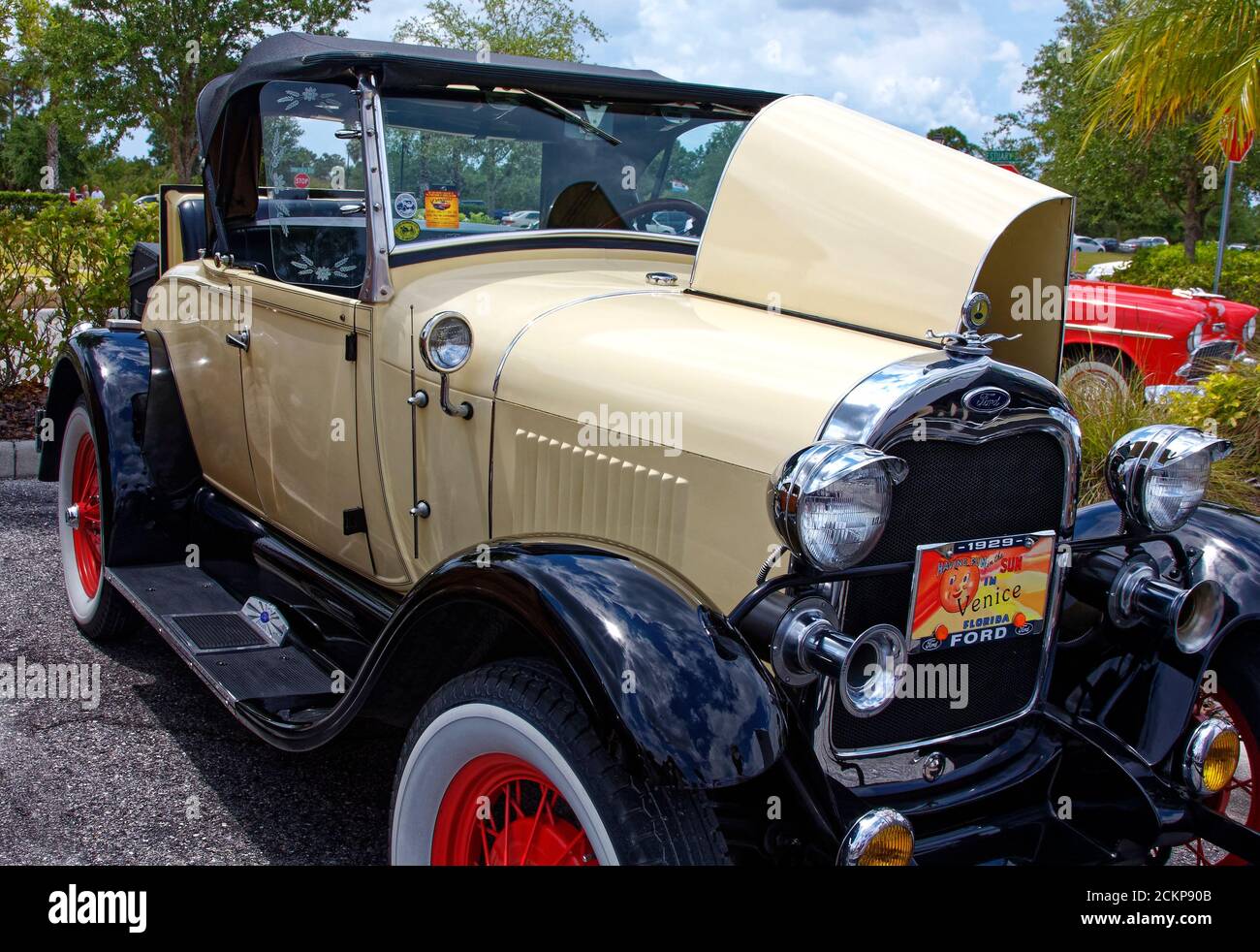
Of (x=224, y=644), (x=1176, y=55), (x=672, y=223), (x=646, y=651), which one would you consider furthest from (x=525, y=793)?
(x=1176, y=55)

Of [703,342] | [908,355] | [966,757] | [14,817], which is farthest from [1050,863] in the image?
[14,817]

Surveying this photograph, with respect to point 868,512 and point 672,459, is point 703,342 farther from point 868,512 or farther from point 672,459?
point 868,512

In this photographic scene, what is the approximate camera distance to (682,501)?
2.19 m

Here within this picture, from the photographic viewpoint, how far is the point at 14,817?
282cm

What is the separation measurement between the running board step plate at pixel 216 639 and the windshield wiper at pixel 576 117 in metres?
1.66

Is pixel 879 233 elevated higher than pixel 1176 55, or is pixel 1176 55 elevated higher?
pixel 1176 55

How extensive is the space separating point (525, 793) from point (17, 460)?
537 cm

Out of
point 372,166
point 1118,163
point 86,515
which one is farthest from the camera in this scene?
point 1118,163

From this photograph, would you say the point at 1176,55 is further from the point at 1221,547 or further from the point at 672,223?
the point at 1221,547

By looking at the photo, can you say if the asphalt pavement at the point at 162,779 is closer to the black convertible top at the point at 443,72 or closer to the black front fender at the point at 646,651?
the black front fender at the point at 646,651

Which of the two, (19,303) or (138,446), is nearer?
(138,446)

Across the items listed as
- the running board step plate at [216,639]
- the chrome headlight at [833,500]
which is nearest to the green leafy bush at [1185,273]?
the running board step plate at [216,639]
